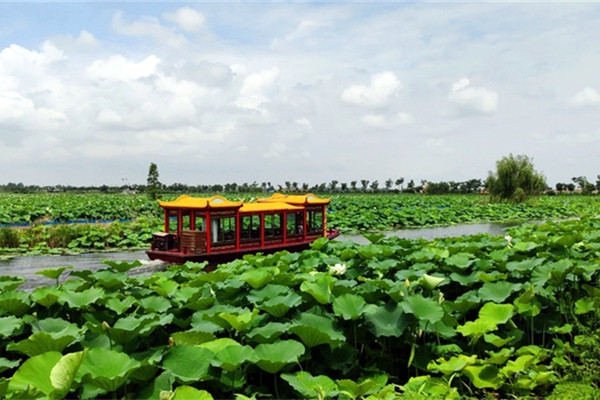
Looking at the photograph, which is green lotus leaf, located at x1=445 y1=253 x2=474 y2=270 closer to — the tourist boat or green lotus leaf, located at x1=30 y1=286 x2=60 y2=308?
green lotus leaf, located at x1=30 y1=286 x2=60 y2=308

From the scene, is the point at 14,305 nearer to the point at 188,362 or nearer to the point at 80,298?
the point at 80,298

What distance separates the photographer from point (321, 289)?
3.35 metres

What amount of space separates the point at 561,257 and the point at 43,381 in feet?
14.4

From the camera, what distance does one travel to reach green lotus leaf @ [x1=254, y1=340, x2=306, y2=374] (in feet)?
8.02

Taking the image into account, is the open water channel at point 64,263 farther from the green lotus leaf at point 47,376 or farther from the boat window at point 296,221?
the green lotus leaf at point 47,376

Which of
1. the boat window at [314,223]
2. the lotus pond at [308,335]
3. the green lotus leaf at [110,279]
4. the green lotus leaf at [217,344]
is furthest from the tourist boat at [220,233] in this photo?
the green lotus leaf at [217,344]

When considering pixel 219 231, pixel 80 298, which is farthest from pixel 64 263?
pixel 80 298

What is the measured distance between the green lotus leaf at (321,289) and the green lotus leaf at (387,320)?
304 millimetres

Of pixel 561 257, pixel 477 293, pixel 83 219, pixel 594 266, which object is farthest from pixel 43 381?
pixel 83 219

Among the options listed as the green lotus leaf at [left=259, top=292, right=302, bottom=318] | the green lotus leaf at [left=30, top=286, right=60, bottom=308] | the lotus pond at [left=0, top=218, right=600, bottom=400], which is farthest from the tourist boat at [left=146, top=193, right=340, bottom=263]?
the green lotus leaf at [left=259, top=292, right=302, bottom=318]

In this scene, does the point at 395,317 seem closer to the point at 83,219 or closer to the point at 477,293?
the point at 477,293

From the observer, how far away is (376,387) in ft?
8.85

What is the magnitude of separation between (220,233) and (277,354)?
8939 mm

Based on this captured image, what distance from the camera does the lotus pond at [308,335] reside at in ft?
7.73
